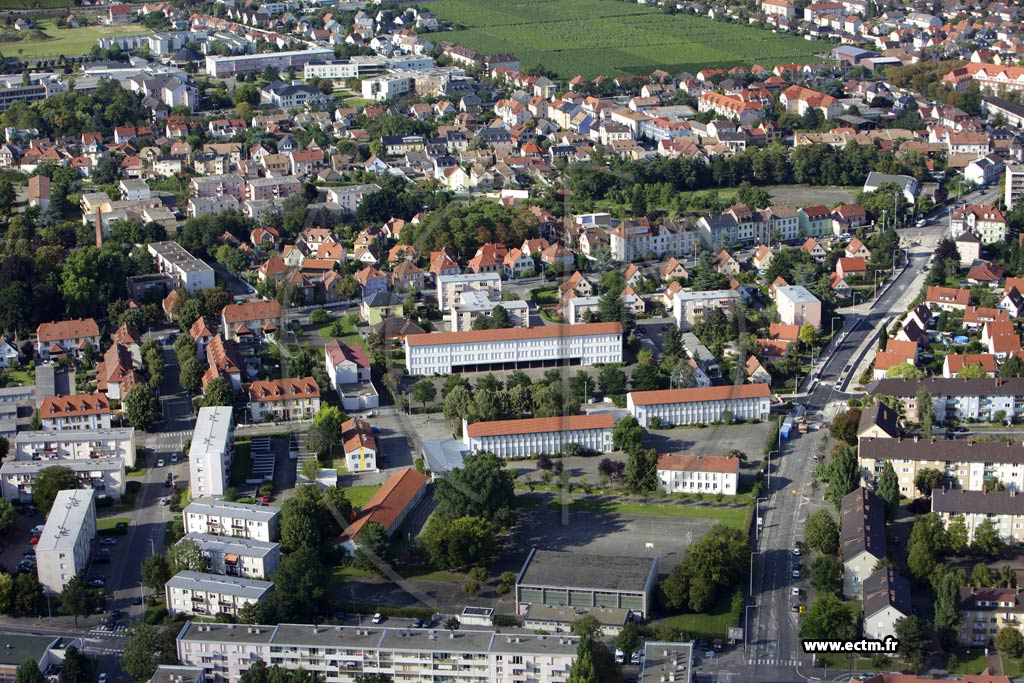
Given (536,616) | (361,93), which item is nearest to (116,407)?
(536,616)

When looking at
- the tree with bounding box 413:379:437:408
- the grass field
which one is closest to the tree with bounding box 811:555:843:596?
the tree with bounding box 413:379:437:408

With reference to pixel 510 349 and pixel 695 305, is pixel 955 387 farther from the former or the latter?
pixel 510 349

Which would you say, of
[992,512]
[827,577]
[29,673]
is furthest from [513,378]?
[29,673]

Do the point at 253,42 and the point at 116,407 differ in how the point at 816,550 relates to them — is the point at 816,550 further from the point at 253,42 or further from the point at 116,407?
the point at 253,42

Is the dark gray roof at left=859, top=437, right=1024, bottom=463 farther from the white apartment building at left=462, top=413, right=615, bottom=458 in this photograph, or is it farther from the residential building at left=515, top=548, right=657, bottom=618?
the residential building at left=515, top=548, right=657, bottom=618

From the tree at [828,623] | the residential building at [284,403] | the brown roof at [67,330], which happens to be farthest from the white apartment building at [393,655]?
the brown roof at [67,330]

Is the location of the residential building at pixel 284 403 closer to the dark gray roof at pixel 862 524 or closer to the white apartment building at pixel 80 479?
the white apartment building at pixel 80 479
